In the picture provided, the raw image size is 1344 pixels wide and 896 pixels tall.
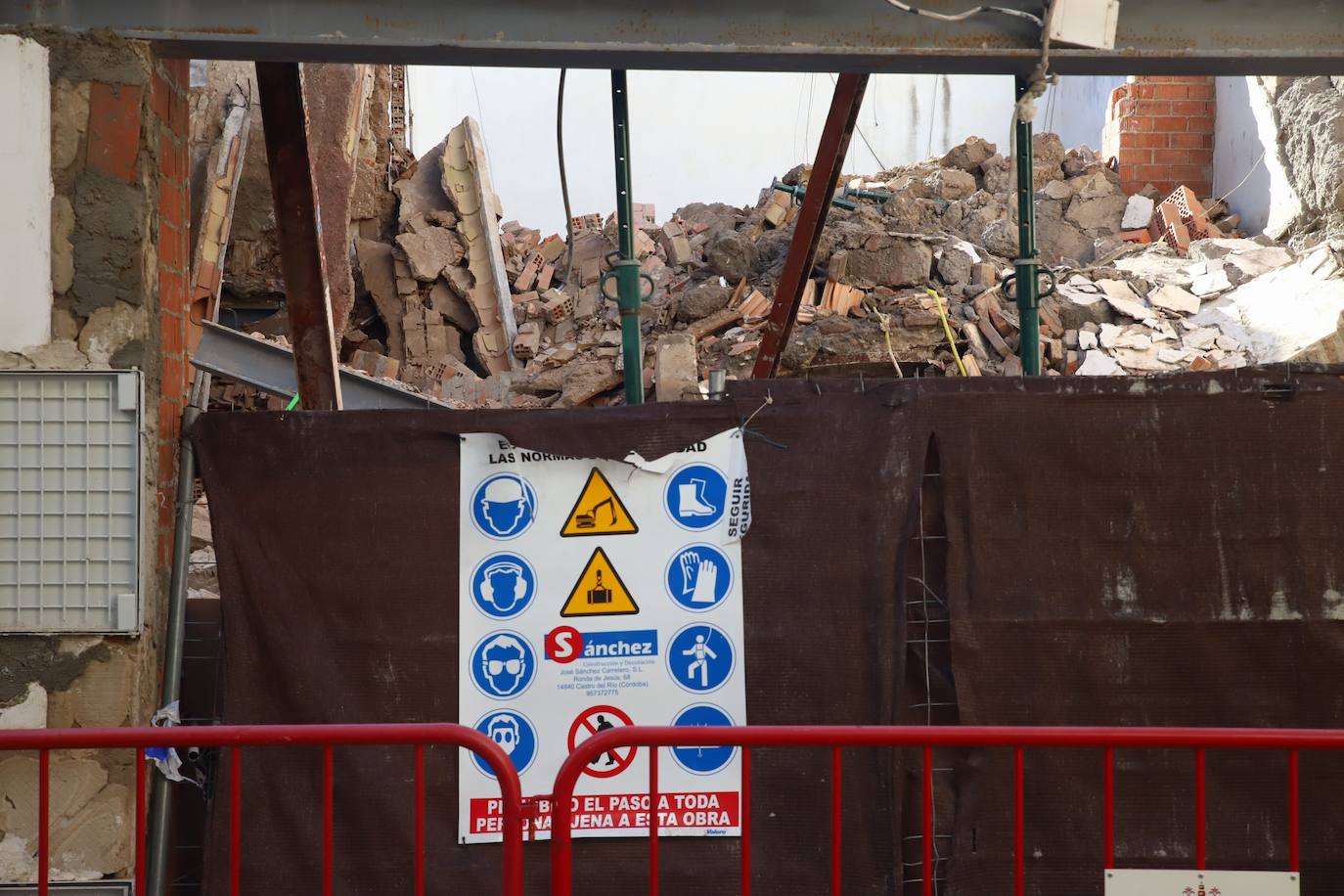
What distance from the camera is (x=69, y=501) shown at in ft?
15.4

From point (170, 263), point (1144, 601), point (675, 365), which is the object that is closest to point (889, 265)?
point (675, 365)

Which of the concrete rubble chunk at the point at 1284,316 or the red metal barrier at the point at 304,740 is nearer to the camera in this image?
the red metal barrier at the point at 304,740

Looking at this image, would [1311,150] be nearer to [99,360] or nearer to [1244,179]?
[1244,179]

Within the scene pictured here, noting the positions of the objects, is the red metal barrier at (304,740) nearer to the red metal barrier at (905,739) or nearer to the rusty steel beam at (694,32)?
the red metal barrier at (905,739)

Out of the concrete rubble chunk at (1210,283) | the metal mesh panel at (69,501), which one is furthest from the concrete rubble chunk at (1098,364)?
the metal mesh panel at (69,501)

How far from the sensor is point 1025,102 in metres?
5.32

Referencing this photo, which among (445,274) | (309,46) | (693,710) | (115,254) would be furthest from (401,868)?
(445,274)

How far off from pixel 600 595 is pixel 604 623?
0.11 metres

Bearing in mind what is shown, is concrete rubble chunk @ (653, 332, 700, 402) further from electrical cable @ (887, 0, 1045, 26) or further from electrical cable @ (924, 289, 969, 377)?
electrical cable @ (887, 0, 1045, 26)

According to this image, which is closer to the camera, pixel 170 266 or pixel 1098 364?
pixel 170 266

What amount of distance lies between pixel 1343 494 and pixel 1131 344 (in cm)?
674

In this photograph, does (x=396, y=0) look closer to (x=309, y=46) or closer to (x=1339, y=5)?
(x=309, y=46)

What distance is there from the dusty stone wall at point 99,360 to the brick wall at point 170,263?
0.01 metres

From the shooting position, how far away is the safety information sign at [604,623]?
468 centimetres
